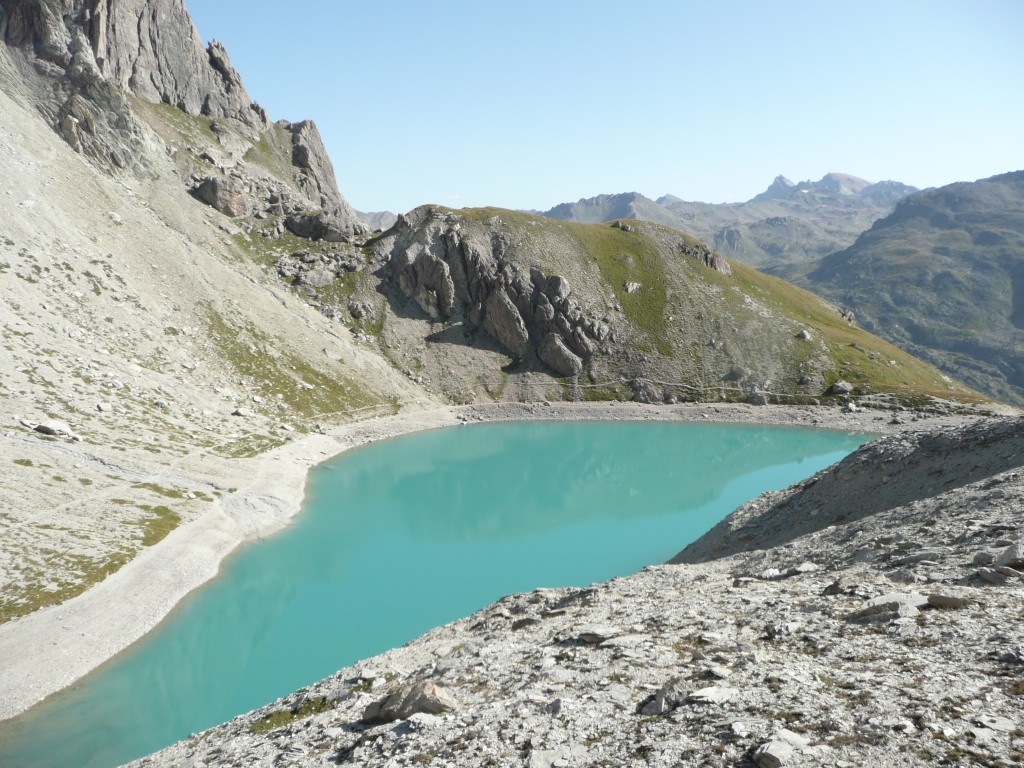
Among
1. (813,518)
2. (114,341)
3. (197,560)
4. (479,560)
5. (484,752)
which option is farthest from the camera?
(114,341)

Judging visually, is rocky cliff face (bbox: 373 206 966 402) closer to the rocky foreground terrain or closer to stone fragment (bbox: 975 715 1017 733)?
the rocky foreground terrain

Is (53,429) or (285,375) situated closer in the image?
(53,429)

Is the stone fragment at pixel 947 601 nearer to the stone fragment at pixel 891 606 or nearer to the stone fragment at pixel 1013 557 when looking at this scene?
the stone fragment at pixel 891 606

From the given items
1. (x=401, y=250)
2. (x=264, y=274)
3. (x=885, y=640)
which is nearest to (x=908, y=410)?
(x=401, y=250)

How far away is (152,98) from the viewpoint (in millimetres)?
149250

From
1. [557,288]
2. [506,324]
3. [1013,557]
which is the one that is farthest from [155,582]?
[557,288]

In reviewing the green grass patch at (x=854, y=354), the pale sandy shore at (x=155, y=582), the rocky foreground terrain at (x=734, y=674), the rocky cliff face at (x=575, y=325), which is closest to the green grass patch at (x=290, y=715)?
the rocky foreground terrain at (x=734, y=674)

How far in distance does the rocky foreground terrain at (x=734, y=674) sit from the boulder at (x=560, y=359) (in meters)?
91.8

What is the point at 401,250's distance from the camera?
128 meters

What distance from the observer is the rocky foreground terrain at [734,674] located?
999cm

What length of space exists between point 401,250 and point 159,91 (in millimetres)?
82953

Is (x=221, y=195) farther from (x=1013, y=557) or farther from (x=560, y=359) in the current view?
(x=1013, y=557)

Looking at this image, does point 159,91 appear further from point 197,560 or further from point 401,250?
point 197,560

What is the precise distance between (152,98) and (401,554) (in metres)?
152
